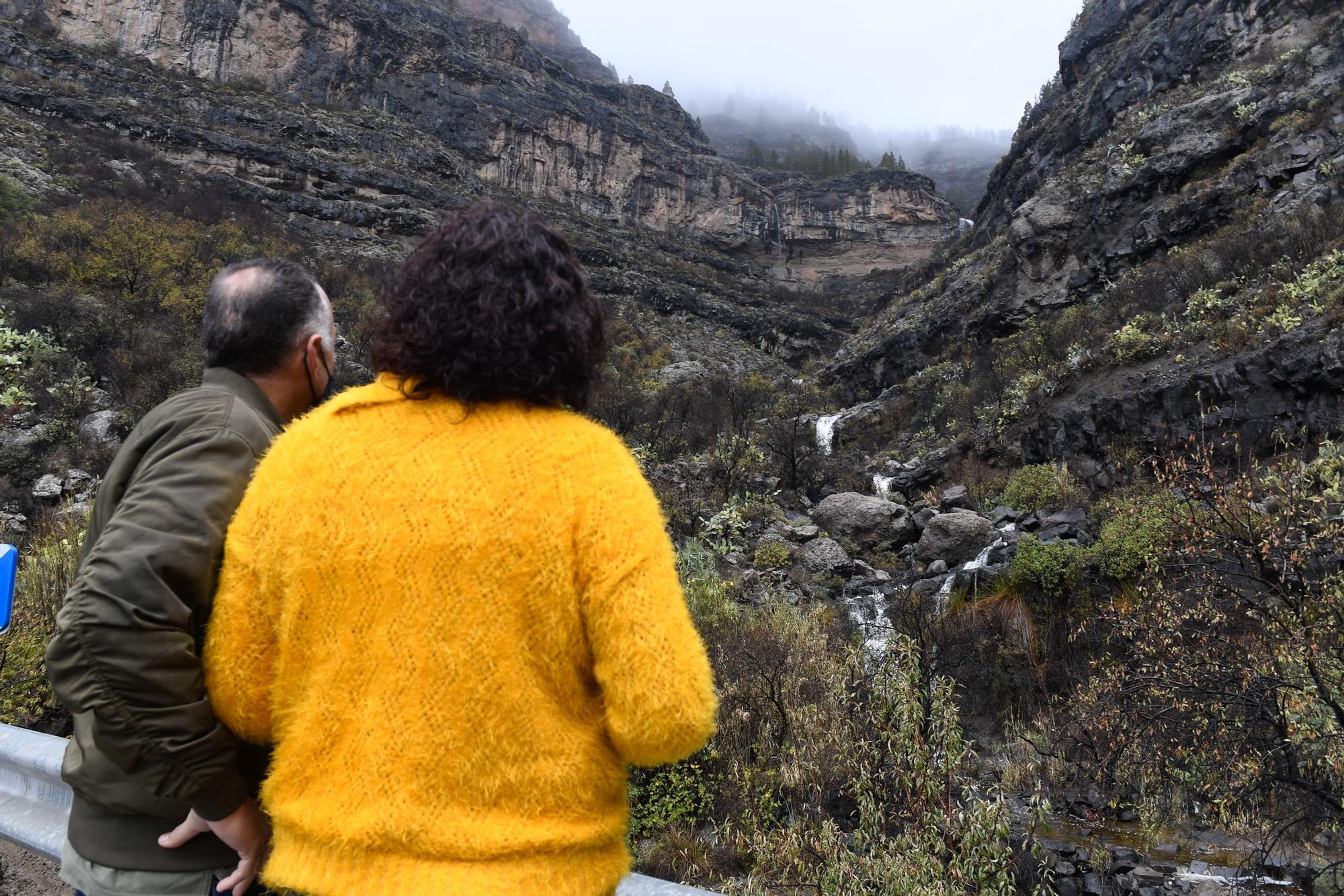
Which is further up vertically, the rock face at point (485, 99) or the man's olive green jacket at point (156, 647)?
the rock face at point (485, 99)

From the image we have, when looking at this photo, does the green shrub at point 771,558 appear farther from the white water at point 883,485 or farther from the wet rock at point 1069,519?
the white water at point 883,485

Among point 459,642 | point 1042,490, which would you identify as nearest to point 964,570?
point 1042,490

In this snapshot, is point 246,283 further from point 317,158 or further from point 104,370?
point 317,158

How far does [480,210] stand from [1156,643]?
5467mm

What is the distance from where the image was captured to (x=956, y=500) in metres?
12.0

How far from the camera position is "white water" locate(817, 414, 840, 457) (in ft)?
67.9

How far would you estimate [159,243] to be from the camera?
1825 centimetres

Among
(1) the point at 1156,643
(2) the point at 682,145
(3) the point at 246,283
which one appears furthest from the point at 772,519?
(2) the point at 682,145

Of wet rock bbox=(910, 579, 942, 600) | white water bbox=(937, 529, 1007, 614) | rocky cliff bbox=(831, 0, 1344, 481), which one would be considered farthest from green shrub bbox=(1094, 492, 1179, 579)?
rocky cliff bbox=(831, 0, 1344, 481)

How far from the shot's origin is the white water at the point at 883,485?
14828mm

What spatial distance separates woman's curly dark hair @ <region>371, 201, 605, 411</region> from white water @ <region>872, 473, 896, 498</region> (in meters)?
14.4

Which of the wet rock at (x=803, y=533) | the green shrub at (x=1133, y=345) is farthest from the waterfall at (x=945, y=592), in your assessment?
the green shrub at (x=1133, y=345)

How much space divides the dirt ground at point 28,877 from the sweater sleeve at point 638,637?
2.59 metres

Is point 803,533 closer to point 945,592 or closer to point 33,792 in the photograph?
point 945,592
